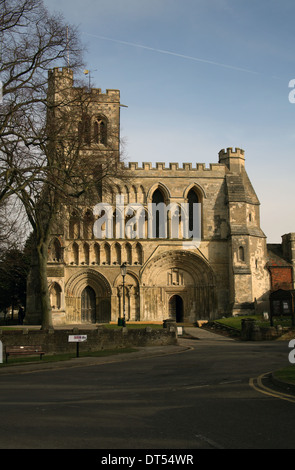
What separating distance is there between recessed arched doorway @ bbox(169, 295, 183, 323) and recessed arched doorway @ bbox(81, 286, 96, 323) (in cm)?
638

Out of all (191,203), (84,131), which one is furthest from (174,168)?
(84,131)

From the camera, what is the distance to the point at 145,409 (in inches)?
346

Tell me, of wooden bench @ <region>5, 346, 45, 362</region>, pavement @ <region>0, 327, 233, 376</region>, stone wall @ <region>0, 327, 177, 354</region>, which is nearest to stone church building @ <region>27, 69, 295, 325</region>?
stone wall @ <region>0, 327, 177, 354</region>

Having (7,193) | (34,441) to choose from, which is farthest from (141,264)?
(34,441)

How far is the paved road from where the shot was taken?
6.57m

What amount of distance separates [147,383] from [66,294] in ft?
87.5

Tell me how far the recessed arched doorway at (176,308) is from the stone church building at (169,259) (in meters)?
0.08

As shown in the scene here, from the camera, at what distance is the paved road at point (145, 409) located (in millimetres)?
6570

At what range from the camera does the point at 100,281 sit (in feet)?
127

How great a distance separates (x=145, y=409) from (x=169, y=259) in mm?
31471

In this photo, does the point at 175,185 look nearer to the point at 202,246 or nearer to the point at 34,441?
the point at 202,246

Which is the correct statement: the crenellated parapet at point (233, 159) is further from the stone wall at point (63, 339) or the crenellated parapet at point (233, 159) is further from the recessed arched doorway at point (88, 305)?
the stone wall at point (63, 339)

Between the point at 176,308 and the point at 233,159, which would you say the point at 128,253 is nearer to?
the point at 176,308

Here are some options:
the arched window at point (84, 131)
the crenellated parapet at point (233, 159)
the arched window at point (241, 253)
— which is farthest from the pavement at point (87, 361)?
the crenellated parapet at point (233, 159)
